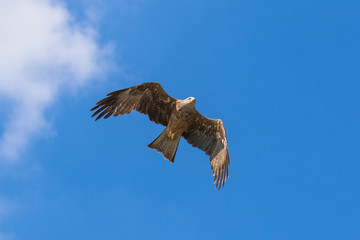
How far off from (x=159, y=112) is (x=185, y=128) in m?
0.88

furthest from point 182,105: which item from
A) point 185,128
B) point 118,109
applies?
point 118,109

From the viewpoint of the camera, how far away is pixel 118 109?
50.2 ft

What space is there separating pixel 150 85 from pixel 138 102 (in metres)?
0.62

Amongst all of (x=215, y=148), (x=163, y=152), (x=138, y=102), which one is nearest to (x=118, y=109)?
(x=138, y=102)

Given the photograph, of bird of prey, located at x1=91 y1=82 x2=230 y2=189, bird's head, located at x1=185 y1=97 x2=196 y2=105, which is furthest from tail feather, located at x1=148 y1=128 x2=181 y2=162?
bird's head, located at x1=185 y1=97 x2=196 y2=105

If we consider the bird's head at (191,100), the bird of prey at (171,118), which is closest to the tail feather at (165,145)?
the bird of prey at (171,118)

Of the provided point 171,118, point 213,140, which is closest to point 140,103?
point 171,118

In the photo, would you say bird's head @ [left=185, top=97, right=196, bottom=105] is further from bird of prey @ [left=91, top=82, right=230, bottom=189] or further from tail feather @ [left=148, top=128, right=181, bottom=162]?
tail feather @ [left=148, top=128, right=181, bottom=162]

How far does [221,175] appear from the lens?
1512 cm

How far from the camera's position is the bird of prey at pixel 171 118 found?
1509cm

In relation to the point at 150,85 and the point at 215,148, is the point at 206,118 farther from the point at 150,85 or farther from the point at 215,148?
the point at 150,85

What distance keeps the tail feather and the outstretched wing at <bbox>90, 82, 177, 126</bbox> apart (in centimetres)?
43

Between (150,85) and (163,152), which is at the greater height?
(150,85)

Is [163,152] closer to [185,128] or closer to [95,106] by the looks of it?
[185,128]
